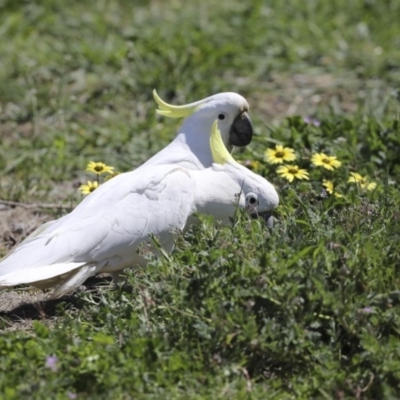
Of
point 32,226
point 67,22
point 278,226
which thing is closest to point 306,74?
point 67,22

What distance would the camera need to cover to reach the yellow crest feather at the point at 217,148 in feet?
15.4

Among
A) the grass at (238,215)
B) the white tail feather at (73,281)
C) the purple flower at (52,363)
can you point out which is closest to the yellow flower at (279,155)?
the grass at (238,215)

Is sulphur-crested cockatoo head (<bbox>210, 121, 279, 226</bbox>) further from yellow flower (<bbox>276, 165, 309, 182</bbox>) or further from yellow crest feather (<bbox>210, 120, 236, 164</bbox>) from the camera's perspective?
yellow flower (<bbox>276, 165, 309, 182</bbox>)

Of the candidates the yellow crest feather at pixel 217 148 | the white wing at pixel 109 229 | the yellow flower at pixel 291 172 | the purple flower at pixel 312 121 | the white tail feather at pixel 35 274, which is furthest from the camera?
the purple flower at pixel 312 121

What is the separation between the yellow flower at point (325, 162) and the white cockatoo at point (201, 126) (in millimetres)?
411

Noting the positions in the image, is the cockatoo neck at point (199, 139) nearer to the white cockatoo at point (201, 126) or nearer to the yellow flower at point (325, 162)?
the white cockatoo at point (201, 126)

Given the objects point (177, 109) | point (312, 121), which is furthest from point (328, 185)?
point (312, 121)

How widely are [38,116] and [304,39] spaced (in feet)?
7.93

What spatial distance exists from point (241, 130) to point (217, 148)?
0.30m

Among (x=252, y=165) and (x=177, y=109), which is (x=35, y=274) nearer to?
(x=177, y=109)

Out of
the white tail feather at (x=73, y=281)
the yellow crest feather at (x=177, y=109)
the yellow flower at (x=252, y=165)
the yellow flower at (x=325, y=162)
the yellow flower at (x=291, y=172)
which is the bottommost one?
the white tail feather at (x=73, y=281)

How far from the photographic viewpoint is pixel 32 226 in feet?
17.3

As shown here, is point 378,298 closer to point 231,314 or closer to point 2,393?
point 231,314

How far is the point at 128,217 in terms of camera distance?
4.30 meters
